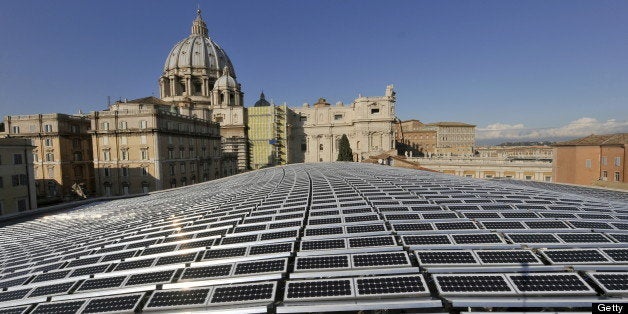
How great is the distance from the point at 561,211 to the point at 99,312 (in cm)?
1437

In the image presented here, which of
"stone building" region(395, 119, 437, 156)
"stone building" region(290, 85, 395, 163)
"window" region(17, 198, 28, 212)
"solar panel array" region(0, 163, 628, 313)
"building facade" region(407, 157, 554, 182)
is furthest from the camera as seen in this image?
"stone building" region(395, 119, 437, 156)

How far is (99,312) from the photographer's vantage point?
5.53 meters

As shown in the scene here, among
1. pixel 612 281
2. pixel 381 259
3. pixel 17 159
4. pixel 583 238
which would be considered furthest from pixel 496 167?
pixel 17 159

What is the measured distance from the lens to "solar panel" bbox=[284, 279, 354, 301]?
17.3ft

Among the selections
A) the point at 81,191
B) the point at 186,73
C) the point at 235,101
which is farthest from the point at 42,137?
the point at 186,73

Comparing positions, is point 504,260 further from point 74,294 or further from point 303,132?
point 303,132

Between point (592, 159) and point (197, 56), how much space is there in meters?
100

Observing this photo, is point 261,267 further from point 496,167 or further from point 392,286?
point 496,167

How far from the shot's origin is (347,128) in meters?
86.9

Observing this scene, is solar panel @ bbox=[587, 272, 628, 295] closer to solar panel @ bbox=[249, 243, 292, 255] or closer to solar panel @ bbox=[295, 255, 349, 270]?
solar panel @ bbox=[295, 255, 349, 270]

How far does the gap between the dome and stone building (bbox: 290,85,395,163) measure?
32.3m

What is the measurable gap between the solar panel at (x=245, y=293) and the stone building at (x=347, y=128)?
248 ft

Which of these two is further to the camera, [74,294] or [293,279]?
[74,294]

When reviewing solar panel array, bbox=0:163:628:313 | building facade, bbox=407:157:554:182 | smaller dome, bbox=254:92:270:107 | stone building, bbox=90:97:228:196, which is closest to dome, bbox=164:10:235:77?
smaller dome, bbox=254:92:270:107
